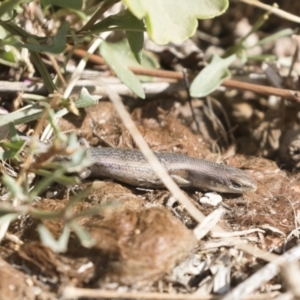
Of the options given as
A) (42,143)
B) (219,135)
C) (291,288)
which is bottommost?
(219,135)

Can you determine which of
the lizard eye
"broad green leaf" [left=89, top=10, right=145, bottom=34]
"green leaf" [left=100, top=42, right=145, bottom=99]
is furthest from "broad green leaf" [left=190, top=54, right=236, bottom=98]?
"broad green leaf" [left=89, top=10, right=145, bottom=34]

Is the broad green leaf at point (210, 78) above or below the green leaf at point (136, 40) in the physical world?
below

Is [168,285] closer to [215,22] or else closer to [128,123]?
[128,123]

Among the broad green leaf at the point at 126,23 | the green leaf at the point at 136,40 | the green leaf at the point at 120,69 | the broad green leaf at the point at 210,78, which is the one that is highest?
the broad green leaf at the point at 126,23

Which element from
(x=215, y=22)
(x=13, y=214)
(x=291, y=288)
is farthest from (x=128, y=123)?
(x=215, y=22)

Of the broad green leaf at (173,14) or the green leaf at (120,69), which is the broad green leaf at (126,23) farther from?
the green leaf at (120,69)

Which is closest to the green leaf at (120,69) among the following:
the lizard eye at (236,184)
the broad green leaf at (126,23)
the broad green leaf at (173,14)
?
the broad green leaf at (126,23)
